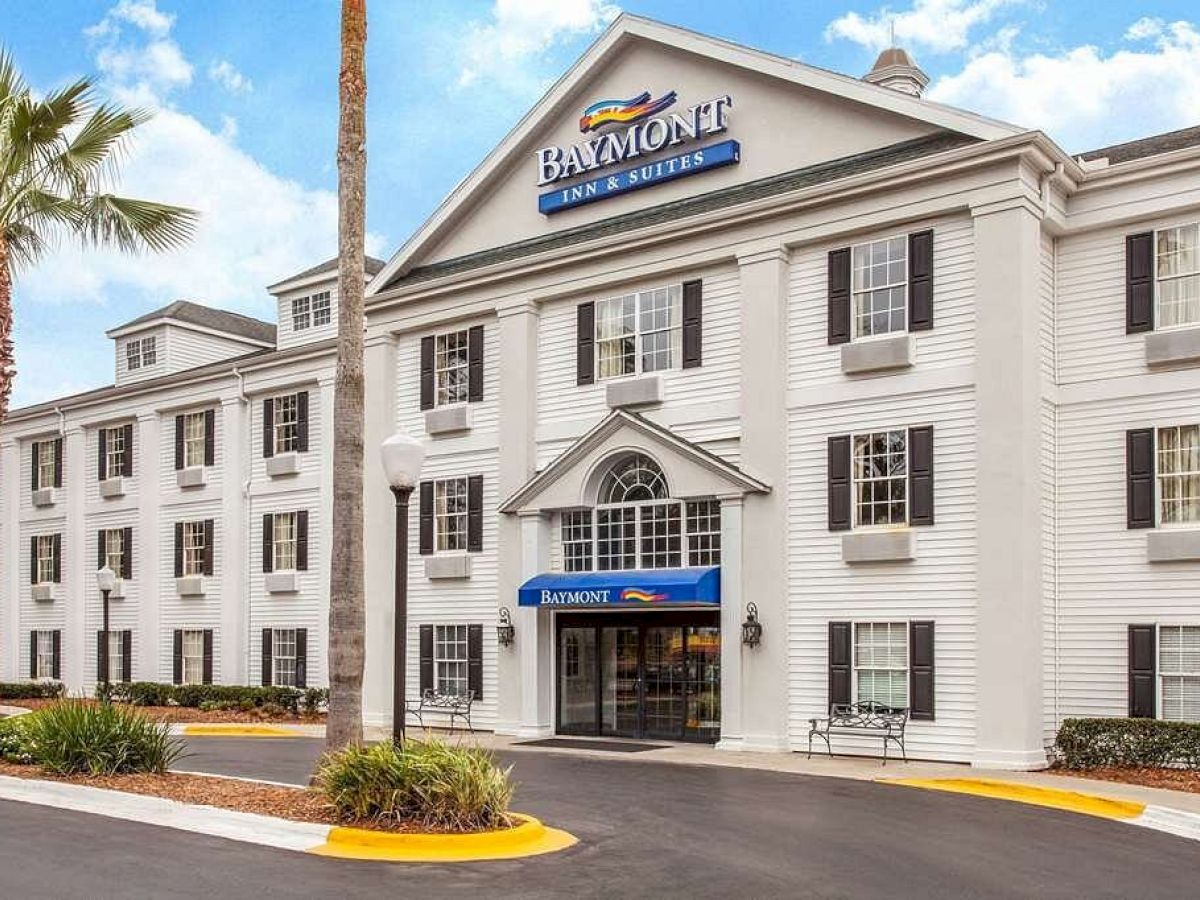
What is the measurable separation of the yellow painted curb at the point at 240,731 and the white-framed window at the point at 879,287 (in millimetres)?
14435

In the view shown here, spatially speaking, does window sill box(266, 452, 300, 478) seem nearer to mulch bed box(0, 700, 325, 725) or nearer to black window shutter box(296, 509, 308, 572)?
black window shutter box(296, 509, 308, 572)

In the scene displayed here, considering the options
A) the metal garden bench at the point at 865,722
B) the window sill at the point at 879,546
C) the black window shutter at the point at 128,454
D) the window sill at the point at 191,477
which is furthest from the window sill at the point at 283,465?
the metal garden bench at the point at 865,722

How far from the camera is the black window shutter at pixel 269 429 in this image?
34.6m

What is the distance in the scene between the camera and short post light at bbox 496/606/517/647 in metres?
26.1

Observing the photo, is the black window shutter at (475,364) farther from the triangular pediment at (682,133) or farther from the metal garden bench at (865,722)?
the metal garden bench at (865,722)

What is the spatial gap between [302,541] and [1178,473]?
21201mm

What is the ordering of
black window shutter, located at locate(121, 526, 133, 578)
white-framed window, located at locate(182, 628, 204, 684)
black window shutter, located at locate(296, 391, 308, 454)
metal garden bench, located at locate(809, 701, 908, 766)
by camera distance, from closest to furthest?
metal garden bench, located at locate(809, 701, 908, 766) → black window shutter, located at locate(296, 391, 308, 454) → white-framed window, located at locate(182, 628, 204, 684) → black window shutter, located at locate(121, 526, 133, 578)

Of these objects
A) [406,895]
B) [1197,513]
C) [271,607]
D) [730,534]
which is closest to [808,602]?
[730,534]

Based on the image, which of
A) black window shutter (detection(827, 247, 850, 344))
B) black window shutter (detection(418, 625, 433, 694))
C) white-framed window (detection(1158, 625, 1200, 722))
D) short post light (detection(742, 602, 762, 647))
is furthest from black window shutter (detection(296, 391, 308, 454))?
white-framed window (detection(1158, 625, 1200, 722))

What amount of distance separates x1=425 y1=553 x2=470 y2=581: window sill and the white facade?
66mm

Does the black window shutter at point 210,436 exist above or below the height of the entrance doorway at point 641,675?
above

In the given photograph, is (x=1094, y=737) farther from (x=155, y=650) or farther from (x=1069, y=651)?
(x=155, y=650)

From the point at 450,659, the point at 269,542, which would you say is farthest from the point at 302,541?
the point at 450,659

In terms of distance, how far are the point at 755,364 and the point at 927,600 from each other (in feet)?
16.5
